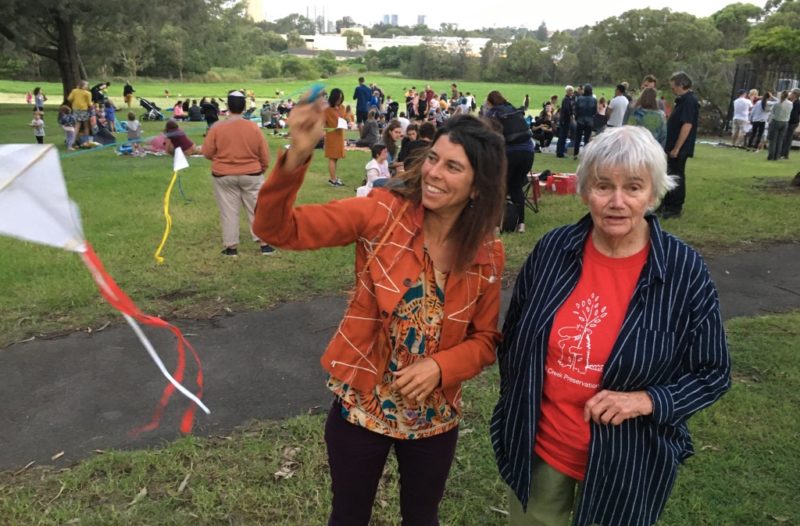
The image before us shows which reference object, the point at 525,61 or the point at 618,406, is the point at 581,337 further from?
the point at 525,61

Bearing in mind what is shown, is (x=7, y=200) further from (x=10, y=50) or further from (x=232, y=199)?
(x=10, y=50)

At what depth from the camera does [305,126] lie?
1.72m

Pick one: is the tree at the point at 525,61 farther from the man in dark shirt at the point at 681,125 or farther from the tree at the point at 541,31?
the tree at the point at 541,31

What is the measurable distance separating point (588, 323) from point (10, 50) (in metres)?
34.4

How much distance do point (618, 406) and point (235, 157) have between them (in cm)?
589

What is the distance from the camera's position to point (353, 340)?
6.89 ft

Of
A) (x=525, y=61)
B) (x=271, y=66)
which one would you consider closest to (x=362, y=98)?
(x=271, y=66)

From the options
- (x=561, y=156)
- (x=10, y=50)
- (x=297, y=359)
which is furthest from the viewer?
(x=10, y=50)

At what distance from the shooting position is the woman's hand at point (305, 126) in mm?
1709

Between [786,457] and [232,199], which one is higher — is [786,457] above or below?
below

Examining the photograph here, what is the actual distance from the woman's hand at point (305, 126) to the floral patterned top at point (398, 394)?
1.93ft

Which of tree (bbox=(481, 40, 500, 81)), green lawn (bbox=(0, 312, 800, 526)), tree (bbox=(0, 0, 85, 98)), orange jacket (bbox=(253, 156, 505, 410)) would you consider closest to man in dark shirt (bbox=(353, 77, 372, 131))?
tree (bbox=(0, 0, 85, 98))

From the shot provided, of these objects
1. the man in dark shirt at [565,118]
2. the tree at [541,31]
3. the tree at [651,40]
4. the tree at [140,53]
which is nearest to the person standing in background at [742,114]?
the man in dark shirt at [565,118]

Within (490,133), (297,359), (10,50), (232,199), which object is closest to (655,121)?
(232,199)
